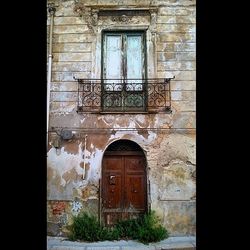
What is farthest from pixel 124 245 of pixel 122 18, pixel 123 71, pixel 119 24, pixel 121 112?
pixel 122 18

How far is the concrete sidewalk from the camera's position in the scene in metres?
6.88

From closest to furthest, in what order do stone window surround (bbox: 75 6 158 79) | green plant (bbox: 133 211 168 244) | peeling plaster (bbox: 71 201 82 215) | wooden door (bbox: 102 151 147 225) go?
green plant (bbox: 133 211 168 244)
peeling plaster (bbox: 71 201 82 215)
wooden door (bbox: 102 151 147 225)
stone window surround (bbox: 75 6 158 79)

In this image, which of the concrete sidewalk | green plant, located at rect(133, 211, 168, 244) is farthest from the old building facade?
the concrete sidewalk

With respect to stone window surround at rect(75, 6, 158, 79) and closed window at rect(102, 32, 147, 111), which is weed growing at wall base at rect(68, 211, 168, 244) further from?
stone window surround at rect(75, 6, 158, 79)

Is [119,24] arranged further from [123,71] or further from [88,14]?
[123,71]

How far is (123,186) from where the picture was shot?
8172 mm

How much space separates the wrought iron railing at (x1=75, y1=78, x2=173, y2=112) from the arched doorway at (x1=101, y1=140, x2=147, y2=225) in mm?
986

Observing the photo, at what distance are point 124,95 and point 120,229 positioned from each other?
3.41 meters

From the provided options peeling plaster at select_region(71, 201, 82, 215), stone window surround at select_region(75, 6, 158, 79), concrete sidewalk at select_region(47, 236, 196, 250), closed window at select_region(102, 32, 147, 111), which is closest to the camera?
concrete sidewalk at select_region(47, 236, 196, 250)

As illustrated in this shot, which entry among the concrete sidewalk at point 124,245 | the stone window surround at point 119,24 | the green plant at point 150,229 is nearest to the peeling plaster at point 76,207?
the concrete sidewalk at point 124,245
